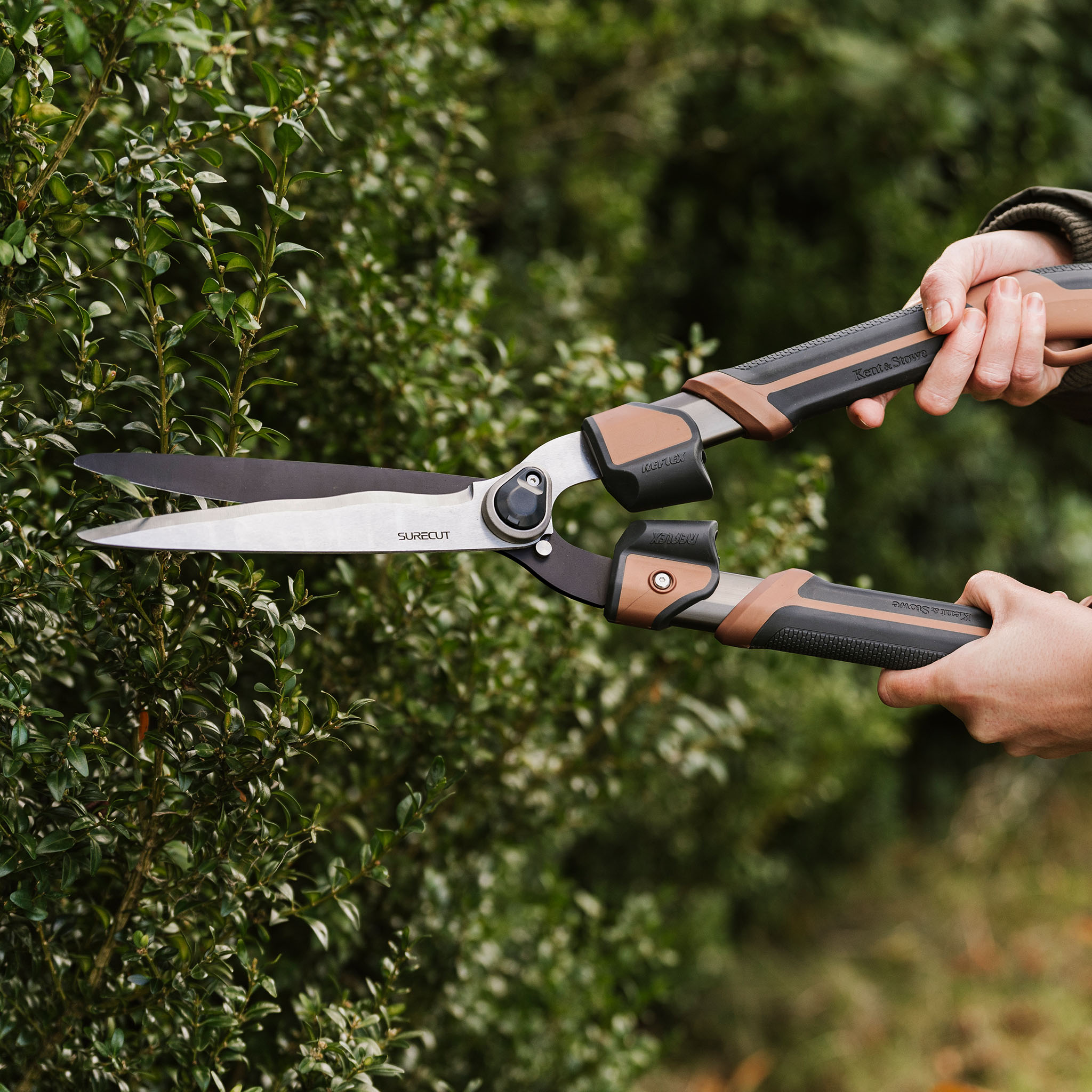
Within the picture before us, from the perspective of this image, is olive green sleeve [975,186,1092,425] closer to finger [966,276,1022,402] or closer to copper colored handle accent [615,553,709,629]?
finger [966,276,1022,402]

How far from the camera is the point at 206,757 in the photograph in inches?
41.4

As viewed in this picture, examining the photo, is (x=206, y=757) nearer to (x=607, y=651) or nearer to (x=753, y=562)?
(x=753, y=562)

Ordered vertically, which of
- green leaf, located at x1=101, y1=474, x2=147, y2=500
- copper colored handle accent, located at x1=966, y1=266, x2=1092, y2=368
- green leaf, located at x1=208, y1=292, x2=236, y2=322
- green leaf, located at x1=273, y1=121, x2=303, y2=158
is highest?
green leaf, located at x1=273, y1=121, x2=303, y2=158

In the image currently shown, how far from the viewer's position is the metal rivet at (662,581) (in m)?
1.19

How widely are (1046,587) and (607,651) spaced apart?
2631 millimetres

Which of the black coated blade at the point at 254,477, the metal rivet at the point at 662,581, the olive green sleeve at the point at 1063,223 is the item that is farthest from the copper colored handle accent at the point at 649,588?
the olive green sleeve at the point at 1063,223

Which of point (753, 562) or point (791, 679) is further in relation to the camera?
point (791, 679)

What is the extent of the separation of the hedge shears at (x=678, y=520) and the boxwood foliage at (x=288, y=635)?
0.63 feet

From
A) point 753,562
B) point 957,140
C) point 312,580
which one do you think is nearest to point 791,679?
point 753,562

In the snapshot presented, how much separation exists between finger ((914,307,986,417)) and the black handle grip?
0.97 ft

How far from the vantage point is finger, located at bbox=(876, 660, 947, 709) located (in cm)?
119

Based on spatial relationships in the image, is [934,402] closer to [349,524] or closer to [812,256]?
[349,524]

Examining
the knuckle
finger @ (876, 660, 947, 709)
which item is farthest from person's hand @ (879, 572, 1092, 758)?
the knuckle

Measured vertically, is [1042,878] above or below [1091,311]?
below
